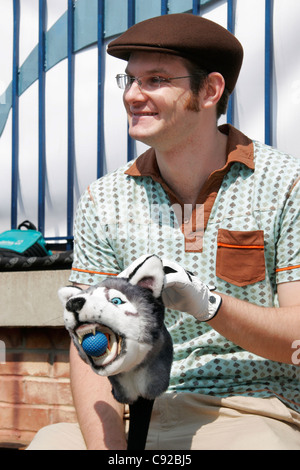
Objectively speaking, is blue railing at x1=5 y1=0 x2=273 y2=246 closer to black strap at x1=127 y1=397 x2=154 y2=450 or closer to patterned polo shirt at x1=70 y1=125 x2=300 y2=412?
patterned polo shirt at x1=70 y1=125 x2=300 y2=412

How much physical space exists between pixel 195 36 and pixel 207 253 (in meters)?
0.63

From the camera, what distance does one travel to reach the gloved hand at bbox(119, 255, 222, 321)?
148 centimetres

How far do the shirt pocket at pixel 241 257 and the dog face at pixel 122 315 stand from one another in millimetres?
488

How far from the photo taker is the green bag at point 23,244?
9.78 ft

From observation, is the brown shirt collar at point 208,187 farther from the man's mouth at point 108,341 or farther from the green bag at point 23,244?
the green bag at point 23,244

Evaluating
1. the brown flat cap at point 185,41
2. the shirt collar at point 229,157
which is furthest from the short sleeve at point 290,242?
the brown flat cap at point 185,41

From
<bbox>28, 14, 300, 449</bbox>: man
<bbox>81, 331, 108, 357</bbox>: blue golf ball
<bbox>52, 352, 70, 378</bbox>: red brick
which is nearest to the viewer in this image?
<bbox>81, 331, 108, 357</bbox>: blue golf ball

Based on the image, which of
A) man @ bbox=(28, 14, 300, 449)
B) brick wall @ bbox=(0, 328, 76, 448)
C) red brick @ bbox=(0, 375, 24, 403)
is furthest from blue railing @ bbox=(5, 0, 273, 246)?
man @ bbox=(28, 14, 300, 449)

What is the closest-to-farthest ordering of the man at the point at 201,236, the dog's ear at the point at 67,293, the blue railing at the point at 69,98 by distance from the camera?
the dog's ear at the point at 67,293 → the man at the point at 201,236 → the blue railing at the point at 69,98

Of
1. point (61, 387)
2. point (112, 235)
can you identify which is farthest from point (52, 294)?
point (112, 235)

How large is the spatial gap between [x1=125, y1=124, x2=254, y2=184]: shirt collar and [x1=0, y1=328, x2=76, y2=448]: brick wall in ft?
3.09

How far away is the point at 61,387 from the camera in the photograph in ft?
8.99

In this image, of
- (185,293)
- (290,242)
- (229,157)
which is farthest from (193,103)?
(185,293)

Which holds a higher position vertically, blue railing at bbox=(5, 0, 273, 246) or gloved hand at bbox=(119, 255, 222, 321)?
blue railing at bbox=(5, 0, 273, 246)
